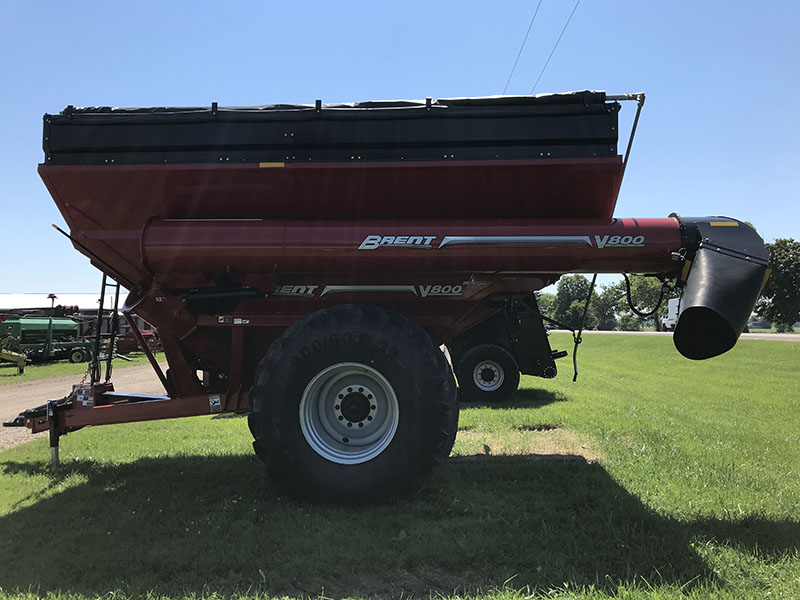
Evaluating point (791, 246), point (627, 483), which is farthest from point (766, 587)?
point (791, 246)

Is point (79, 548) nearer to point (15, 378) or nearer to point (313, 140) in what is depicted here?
point (313, 140)

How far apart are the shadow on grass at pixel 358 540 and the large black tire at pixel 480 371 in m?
4.59

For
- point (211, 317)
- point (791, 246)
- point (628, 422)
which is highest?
point (791, 246)

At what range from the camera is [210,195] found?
391cm

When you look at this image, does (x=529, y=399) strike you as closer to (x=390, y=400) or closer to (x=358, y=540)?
(x=390, y=400)

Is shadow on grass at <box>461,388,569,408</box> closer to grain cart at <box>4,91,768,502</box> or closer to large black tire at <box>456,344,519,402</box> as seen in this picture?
large black tire at <box>456,344,519,402</box>

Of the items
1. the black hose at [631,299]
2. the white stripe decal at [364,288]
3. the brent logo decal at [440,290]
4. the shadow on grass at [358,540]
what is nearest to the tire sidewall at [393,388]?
the shadow on grass at [358,540]

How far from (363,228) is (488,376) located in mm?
5782

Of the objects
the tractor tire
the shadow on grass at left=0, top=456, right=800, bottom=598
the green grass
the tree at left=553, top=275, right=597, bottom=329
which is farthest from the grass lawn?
the tree at left=553, top=275, right=597, bottom=329

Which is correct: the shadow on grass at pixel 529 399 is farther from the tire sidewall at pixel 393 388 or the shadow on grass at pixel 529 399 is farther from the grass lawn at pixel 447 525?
the tire sidewall at pixel 393 388

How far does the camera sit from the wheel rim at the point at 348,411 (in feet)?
12.2

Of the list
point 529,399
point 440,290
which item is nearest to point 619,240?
point 440,290

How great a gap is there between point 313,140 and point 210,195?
90 centimetres

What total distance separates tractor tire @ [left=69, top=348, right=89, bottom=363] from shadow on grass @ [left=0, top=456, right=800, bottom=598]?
18.4 metres
